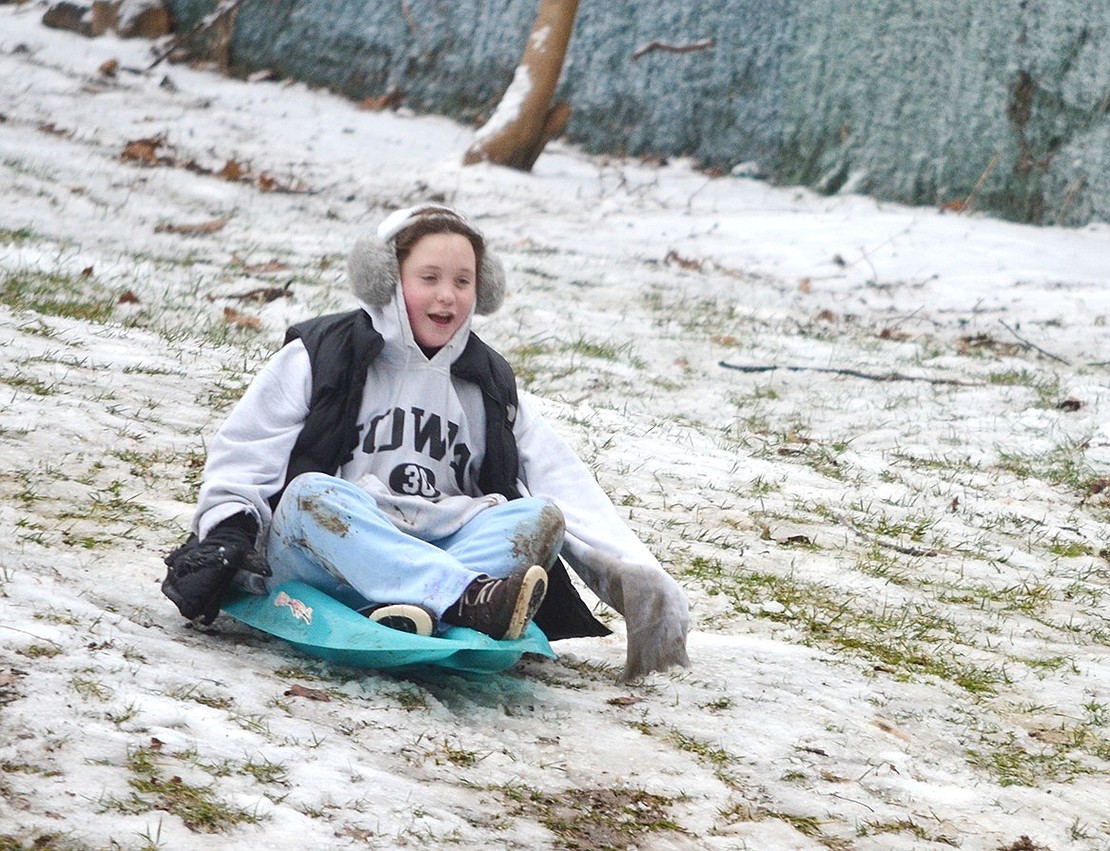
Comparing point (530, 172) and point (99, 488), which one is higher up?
point (530, 172)

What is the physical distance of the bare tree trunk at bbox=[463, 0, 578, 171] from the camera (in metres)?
13.6

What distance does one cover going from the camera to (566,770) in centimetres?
304

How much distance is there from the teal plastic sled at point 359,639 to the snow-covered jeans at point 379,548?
0.06 meters

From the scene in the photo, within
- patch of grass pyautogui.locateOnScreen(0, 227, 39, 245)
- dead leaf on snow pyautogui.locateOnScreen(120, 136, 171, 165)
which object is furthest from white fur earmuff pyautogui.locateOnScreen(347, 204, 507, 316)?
dead leaf on snow pyautogui.locateOnScreen(120, 136, 171, 165)

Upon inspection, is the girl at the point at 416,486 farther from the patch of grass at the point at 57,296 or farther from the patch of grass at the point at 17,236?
the patch of grass at the point at 17,236

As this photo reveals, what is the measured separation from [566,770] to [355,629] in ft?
1.95

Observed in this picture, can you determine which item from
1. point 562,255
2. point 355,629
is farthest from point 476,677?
point 562,255

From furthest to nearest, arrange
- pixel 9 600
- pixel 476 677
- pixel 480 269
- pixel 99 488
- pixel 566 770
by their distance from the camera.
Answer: pixel 99 488 → pixel 480 269 → pixel 476 677 → pixel 9 600 → pixel 566 770

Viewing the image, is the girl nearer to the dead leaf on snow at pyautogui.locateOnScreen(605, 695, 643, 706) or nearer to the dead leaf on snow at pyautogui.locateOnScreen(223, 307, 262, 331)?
the dead leaf on snow at pyautogui.locateOnScreen(605, 695, 643, 706)

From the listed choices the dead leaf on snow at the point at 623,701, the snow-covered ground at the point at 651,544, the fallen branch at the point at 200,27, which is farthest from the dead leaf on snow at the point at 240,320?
the fallen branch at the point at 200,27

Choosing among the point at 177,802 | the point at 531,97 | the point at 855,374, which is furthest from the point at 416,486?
the point at 531,97

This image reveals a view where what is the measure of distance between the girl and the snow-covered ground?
0.21 m

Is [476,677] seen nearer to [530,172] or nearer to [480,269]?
[480,269]

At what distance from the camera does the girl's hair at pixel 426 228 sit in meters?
3.77
